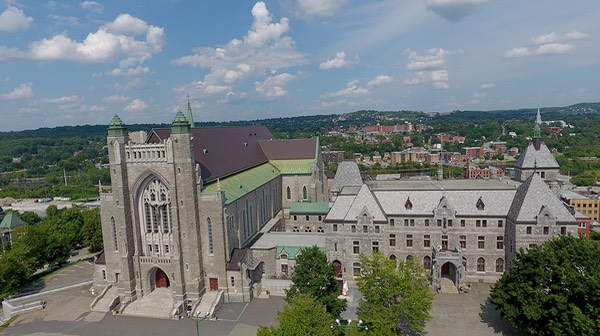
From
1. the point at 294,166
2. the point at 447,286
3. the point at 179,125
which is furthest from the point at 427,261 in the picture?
the point at 179,125

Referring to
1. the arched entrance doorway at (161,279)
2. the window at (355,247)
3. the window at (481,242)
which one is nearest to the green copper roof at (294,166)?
the window at (355,247)

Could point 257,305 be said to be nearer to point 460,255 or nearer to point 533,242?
point 460,255

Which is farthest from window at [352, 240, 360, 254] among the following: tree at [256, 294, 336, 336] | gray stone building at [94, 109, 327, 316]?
tree at [256, 294, 336, 336]

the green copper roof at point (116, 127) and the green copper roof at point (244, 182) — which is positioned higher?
the green copper roof at point (116, 127)

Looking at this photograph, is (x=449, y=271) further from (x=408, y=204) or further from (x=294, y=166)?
(x=294, y=166)

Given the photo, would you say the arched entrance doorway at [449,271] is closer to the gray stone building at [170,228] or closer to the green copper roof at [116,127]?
the gray stone building at [170,228]

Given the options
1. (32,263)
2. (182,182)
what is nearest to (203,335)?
(182,182)
